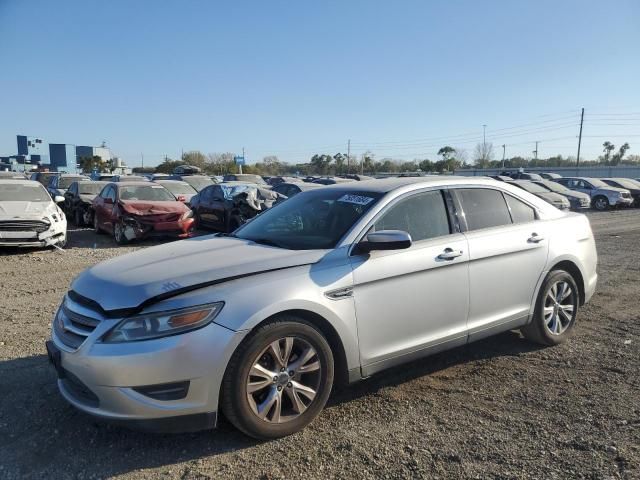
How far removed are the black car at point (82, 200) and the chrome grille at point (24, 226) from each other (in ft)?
15.4

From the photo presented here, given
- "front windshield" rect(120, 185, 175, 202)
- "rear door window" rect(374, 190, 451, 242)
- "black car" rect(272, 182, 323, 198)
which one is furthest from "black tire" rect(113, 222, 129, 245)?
"rear door window" rect(374, 190, 451, 242)

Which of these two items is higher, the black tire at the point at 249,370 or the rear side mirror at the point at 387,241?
the rear side mirror at the point at 387,241

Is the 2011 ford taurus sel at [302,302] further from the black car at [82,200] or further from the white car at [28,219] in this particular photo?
the black car at [82,200]

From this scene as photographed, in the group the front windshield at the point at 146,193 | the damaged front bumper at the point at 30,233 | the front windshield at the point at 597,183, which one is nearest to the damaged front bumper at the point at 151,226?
the front windshield at the point at 146,193

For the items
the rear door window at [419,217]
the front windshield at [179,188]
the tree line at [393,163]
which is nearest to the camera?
the rear door window at [419,217]

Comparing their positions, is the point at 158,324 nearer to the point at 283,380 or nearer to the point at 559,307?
the point at 283,380

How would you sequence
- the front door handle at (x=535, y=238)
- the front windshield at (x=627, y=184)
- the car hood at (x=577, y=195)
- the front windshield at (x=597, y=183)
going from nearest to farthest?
the front door handle at (x=535, y=238) < the car hood at (x=577, y=195) < the front windshield at (x=597, y=183) < the front windshield at (x=627, y=184)

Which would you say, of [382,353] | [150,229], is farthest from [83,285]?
[150,229]

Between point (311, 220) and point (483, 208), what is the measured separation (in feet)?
5.18

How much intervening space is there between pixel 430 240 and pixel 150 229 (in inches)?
355

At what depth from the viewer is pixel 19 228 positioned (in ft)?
32.2

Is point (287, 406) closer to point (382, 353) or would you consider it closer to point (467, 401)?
point (382, 353)

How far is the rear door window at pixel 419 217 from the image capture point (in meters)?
3.95

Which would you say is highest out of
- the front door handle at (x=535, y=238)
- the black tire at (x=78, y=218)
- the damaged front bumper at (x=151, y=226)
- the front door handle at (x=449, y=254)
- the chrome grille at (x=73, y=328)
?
the front door handle at (x=535, y=238)
